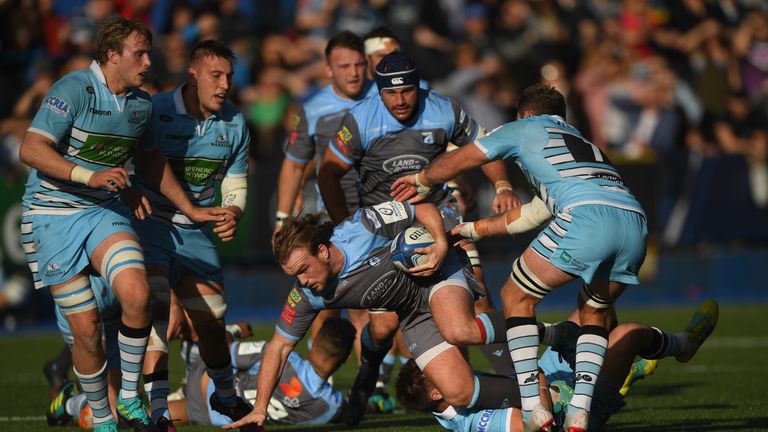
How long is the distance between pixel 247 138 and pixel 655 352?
133 inches

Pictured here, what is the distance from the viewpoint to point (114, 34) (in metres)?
7.82

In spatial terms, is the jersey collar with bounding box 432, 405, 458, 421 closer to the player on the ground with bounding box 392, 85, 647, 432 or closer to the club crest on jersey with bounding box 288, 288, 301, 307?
the player on the ground with bounding box 392, 85, 647, 432

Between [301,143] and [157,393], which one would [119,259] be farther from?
[301,143]

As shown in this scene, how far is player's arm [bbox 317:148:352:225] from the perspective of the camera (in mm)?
9312

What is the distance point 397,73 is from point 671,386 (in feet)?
14.7

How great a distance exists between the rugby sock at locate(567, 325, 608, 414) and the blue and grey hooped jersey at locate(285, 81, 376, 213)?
11.2ft

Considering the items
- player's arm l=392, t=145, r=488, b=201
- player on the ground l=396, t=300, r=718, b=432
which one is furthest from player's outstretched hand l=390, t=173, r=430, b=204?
player on the ground l=396, t=300, r=718, b=432

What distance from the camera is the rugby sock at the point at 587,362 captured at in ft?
23.6

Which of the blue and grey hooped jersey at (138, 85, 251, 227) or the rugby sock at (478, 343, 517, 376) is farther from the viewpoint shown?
the rugby sock at (478, 343, 517, 376)

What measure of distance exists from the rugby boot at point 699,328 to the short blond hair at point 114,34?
439 cm

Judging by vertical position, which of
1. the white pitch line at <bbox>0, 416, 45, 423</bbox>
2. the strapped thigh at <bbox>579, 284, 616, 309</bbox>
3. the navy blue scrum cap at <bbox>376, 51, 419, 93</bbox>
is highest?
the navy blue scrum cap at <bbox>376, 51, 419, 93</bbox>

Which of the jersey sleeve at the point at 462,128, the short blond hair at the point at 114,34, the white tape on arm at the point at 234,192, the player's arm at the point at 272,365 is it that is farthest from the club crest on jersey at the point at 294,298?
the jersey sleeve at the point at 462,128

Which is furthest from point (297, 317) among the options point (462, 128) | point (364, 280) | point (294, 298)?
point (462, 128)

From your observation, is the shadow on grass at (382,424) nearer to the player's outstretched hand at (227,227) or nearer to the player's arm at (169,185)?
the player's outstretched hand at (227,227)
